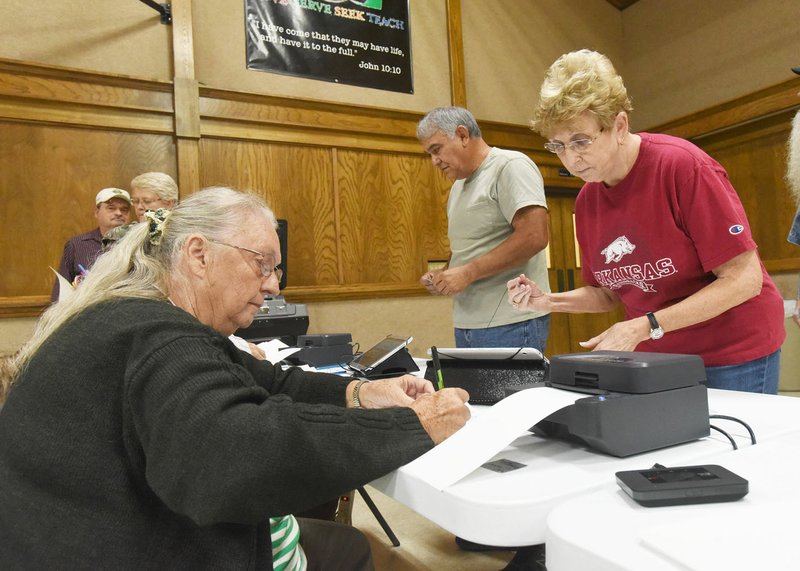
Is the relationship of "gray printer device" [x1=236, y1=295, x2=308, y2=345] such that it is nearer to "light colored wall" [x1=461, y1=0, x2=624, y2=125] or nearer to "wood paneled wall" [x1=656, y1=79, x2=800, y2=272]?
"light colored wall" [x1=461, y1=0, x2=624, y2=125]

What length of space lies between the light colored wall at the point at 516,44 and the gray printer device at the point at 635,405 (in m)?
4.89

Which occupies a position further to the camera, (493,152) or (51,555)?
(493,152)

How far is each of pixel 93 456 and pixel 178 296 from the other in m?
0.34

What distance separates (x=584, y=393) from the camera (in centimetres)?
85

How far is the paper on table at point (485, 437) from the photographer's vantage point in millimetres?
749

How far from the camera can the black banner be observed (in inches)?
174

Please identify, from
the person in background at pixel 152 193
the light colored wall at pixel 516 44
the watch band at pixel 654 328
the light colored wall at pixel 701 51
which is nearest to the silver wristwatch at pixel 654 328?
the watch band at pixel 654 328

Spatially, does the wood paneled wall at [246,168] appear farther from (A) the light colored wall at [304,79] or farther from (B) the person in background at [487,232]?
(B) the person in background at [487,232]

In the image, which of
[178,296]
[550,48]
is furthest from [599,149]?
[550,48]

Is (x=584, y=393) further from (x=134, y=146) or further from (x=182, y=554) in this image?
(x=134, y=146)

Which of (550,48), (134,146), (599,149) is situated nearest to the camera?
(599,149)

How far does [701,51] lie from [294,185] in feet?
14.3

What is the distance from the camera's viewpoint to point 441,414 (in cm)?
92

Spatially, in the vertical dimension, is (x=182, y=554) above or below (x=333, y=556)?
above
